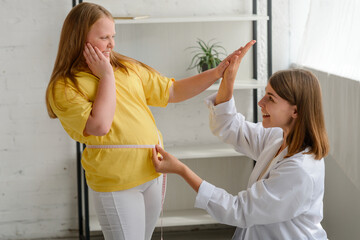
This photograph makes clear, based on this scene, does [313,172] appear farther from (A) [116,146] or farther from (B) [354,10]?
(B) [354,10]

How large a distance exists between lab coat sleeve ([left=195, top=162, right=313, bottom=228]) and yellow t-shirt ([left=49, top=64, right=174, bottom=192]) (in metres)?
0.25

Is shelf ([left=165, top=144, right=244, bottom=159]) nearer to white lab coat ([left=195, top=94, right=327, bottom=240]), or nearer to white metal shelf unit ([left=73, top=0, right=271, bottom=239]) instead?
white metal shelf unit ([left=73, top=0, right=271, bottom=239])

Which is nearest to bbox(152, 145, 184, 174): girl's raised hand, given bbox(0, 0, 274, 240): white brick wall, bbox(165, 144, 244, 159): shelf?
bbox(165, 144, 244, 159): shelf

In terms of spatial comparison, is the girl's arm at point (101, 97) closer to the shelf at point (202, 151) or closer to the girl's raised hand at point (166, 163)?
the girl's raised hand at point (166, 163)

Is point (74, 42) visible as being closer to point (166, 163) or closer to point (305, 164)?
point (166, 163)

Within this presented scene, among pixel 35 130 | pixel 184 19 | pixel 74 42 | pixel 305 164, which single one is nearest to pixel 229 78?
pixel 305 164

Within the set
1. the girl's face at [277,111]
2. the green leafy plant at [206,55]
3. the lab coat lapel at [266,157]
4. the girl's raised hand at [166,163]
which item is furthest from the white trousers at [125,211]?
the green leafy plant at [206,55]

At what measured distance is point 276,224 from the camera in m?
1.57

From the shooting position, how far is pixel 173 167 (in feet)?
5.31

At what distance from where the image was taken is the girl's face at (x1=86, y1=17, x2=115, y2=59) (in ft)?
5.36

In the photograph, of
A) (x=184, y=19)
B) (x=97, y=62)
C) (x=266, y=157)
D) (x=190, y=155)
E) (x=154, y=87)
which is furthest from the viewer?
(x=190, y=155)

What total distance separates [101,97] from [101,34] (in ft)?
0.73

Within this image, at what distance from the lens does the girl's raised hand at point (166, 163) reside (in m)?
1.60

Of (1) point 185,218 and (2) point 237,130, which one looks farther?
(1) point 185,218
